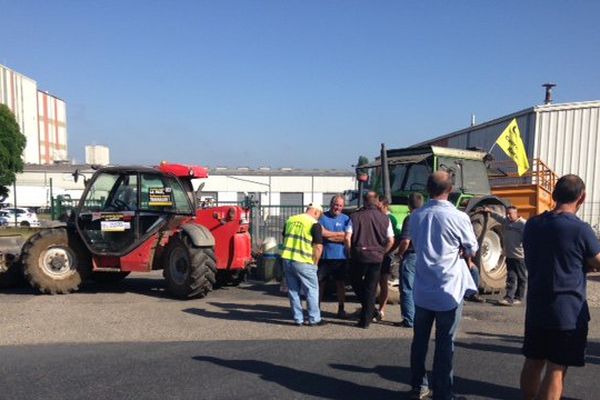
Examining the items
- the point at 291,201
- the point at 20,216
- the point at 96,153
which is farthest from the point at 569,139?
the point at 96,153

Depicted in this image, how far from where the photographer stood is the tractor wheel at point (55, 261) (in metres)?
8.02

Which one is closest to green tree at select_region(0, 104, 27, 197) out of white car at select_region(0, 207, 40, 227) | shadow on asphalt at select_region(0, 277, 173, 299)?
white car at select_region(0, 207, 40, 227)

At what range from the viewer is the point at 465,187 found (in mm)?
9188

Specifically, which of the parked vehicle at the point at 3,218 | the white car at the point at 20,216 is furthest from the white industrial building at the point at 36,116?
the parked vehicle at the point at 3,218

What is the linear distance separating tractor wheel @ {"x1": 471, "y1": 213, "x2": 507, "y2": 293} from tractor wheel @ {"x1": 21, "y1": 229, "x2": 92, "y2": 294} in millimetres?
6658

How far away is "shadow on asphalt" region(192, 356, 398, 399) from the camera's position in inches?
165

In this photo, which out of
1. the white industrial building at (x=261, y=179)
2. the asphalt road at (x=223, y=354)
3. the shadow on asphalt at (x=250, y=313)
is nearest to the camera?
the asphalt road at (x=223, y=354)

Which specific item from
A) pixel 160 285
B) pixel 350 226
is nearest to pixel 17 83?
pixel 160 285

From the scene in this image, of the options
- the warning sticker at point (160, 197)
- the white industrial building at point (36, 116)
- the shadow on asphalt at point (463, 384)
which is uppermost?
the white industrial building at point (36, 116)

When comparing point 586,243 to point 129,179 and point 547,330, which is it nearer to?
point 547,330

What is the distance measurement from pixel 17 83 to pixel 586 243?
2915 inches

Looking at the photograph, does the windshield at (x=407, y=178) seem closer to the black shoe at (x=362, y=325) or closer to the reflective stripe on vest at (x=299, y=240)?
the reflective stripe on vest at (x=299, y=240)

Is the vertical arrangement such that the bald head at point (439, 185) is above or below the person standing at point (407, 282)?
above

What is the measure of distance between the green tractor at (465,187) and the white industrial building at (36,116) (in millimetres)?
58014
